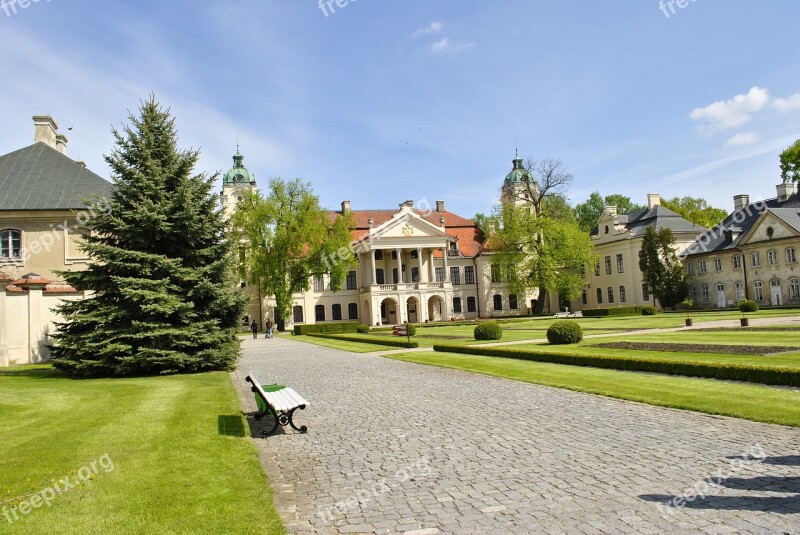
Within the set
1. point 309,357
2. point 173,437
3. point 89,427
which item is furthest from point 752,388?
point 309,357

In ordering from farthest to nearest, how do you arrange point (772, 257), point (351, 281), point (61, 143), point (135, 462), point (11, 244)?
point (351, 281), point (772, 257), point (61, 143), point (11, 244), point (135, 462)

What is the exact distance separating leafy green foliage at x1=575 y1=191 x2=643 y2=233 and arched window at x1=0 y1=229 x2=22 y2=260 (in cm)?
7166

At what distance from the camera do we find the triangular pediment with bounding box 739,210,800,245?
4338cm

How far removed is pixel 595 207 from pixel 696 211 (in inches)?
674

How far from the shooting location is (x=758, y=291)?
46.2m

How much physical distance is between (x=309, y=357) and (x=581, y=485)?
18.2 m

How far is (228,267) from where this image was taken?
58.8 ft

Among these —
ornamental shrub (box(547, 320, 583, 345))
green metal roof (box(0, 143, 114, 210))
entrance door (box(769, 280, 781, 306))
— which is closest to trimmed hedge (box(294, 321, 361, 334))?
green metal roof (box(0, 143, 114, 210))

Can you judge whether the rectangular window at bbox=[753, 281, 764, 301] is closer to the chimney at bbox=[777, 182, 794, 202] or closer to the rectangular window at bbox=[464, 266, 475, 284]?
the chimney at bbox=[777, 182, 794, 202]

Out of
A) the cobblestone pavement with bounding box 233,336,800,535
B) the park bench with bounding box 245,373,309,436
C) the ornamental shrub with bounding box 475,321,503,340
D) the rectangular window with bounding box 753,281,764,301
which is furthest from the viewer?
the rectangular window with bounding box 753,281,764,301

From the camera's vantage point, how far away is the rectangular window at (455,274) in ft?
207

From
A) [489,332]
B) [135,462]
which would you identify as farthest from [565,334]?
[135,462]

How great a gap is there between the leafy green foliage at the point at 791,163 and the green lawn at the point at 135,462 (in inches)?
2155

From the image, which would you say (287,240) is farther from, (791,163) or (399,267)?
(791,163)
